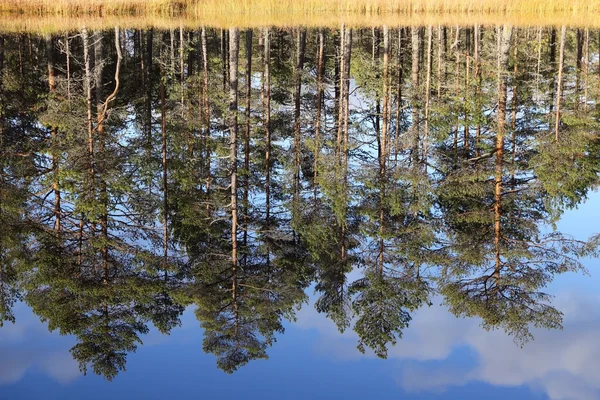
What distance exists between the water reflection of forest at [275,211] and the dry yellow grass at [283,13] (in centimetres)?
1121

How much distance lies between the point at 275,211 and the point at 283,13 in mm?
26812

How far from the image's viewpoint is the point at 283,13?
121 ft

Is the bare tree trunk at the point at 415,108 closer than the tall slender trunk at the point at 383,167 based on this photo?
No

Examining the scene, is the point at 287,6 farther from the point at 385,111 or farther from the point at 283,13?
the point at 385,111

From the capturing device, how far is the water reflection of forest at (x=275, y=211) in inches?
348

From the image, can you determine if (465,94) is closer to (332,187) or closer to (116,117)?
(332,187)

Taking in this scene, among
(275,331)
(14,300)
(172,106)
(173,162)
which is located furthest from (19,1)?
(275,331)

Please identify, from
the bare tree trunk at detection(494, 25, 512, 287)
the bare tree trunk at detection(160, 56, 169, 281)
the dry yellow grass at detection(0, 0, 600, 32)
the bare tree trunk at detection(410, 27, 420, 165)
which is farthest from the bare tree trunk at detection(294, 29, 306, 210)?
the bare tree trunk at detection(494, 25, 512, 287)

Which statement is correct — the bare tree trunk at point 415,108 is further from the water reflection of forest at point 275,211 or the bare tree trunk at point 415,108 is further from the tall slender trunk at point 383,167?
the tall slender trunk at point 383,167

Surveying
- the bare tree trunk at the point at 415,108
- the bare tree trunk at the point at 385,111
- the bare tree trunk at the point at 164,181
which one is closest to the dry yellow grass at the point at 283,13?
the bare tree trunk at the point at 385,111

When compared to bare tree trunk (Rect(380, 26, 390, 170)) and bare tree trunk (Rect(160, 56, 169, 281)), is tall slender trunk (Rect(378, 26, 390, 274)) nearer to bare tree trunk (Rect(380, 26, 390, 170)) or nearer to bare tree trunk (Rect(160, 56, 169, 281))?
bare tree trunk (Rect(380, 26, 390, 170))

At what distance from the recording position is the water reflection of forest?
884 cm

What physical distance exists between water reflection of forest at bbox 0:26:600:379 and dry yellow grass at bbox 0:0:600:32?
11206mm

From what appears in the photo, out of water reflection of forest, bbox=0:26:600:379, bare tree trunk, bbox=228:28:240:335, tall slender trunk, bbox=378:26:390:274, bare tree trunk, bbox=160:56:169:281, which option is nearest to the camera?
water reflection of forest, bbox=0:26:600:379
